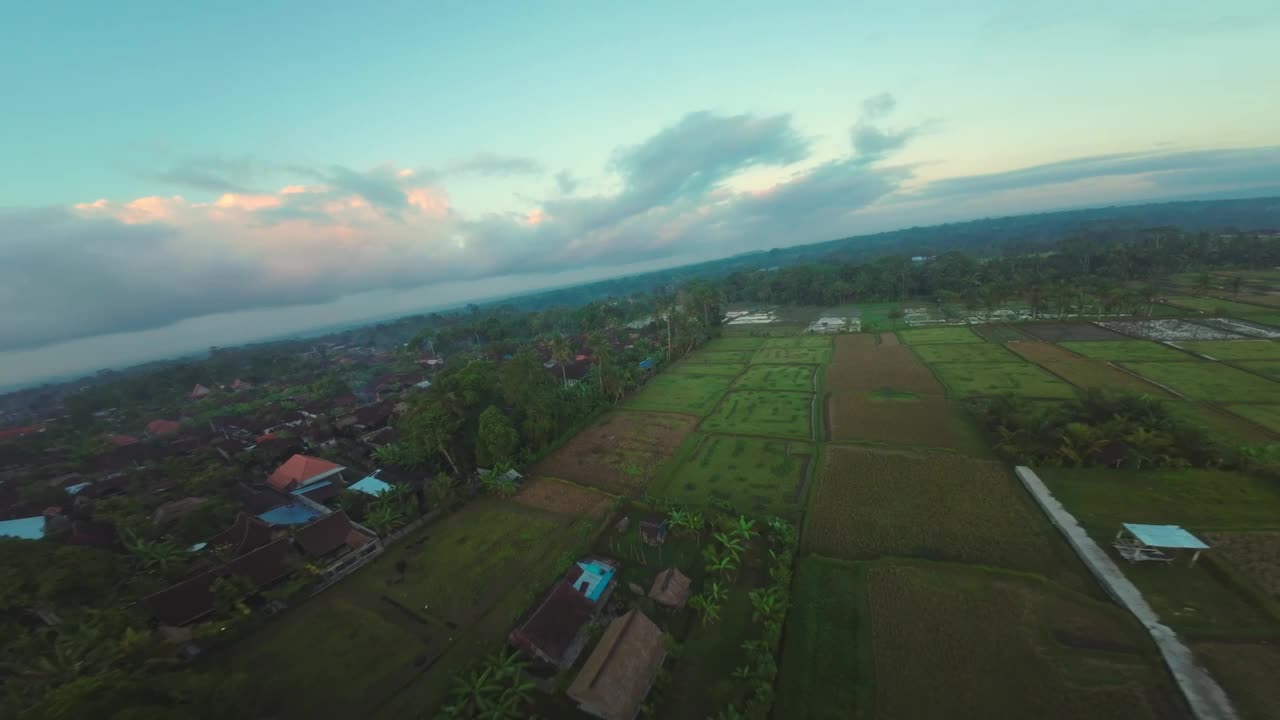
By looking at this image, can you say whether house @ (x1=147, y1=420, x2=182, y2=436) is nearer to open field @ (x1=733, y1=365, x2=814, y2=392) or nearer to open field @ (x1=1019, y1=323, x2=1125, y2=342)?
open field @ (x1=733, y1=365, x2=814, y2=392)

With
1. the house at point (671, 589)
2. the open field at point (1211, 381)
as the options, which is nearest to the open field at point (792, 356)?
the open field at point (1211, 381)

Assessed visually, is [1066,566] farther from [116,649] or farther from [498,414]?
[116,649]

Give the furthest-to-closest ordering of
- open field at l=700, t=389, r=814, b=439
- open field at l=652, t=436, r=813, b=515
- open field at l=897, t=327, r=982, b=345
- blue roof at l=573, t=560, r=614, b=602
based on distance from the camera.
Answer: open field at l=897, t=327, r=982, b=345 < open field at l=700, t=389, r=814, b=439 < open field at l=652, t=436, r=813, b=515 < blue roof at l=573, t=560, r=614, b=602

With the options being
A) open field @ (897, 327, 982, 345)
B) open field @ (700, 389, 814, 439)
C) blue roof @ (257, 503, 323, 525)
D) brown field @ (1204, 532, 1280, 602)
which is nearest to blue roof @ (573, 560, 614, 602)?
open field @ (700, 389, 814, 439)

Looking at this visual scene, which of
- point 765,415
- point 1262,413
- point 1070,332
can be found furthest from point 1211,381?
point 765,415

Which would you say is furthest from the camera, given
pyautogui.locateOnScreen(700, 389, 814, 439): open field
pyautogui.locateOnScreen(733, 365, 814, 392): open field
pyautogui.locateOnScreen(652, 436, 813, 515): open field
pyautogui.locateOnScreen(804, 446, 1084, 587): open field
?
pyautogui.locateOnScreen(733, 365, 814, 392): open field

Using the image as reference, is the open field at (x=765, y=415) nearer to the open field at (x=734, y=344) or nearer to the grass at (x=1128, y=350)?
A: the open field at (x=734, y=344)
